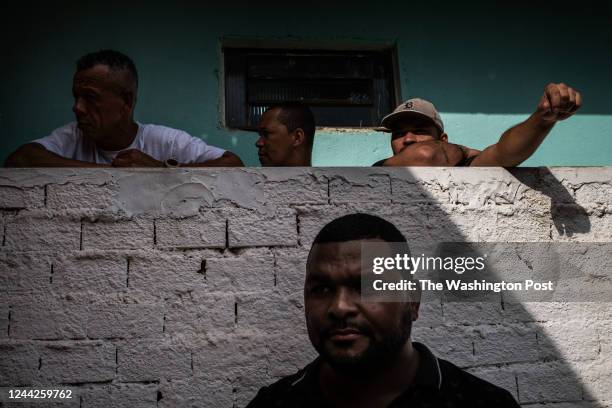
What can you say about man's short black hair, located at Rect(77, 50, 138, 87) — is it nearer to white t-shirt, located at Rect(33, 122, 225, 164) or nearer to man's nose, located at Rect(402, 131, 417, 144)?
white t-shirt, located at Rect(33, 122, 225, 164)

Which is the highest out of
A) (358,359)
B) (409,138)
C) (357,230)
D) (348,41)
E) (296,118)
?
(348,41)

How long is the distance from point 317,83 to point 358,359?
269 centimetres

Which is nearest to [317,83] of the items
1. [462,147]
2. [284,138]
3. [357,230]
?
[284,138]

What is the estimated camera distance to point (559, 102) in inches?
91.4

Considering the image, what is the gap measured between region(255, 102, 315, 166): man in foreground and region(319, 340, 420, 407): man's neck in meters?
1.74

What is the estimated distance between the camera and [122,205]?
7.86 ft

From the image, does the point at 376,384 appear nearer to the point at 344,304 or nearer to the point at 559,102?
the point at 344,304

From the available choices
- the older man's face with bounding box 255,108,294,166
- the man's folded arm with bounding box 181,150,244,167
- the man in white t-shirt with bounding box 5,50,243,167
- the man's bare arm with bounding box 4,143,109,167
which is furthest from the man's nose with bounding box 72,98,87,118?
the older man's face with bounding box 255,108,294,166

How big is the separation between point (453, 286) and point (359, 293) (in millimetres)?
722

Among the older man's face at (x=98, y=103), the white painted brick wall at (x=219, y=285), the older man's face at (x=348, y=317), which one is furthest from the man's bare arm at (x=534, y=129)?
the older man's face at (x=98, y=103)

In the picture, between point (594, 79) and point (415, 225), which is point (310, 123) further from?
point (594, 79)

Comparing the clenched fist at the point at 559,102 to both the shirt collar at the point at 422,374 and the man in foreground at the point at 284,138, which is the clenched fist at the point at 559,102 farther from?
the man in foreground at the point at 284,138

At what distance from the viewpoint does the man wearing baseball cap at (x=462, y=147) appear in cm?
235

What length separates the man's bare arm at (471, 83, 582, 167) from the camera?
2320mm
